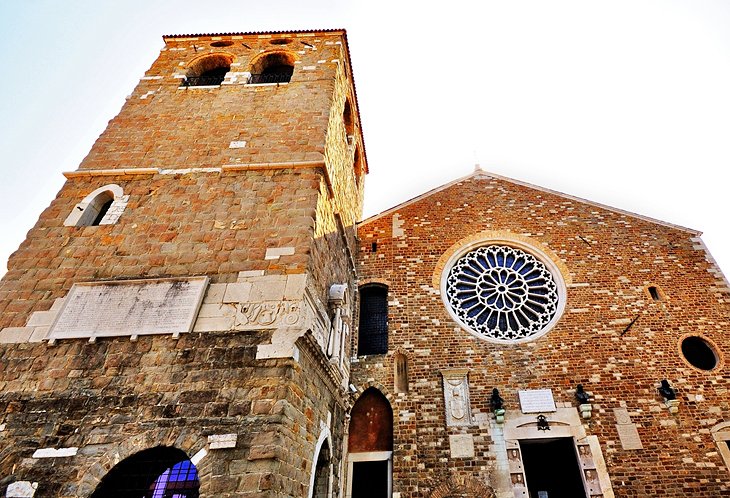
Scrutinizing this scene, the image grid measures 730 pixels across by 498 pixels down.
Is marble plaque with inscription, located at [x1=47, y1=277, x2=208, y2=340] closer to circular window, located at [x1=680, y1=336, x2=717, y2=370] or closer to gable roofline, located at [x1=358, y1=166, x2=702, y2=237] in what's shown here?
gable roofline, located at [x1=358, y1=166, x2=702, y2=237]

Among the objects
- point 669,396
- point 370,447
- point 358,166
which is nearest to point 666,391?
point 669,396

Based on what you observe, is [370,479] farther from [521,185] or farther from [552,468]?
[521,185]

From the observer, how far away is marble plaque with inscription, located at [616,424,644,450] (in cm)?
806

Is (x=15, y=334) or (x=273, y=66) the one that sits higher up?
(x=273, y=66)

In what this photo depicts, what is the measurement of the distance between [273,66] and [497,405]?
978cm

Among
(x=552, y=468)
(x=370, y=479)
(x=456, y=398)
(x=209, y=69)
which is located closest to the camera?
(x=370, y=479)

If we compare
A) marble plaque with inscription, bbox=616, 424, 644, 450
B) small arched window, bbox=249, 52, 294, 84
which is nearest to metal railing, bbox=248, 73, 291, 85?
small arched window, bbox=249, 52, 294, 84

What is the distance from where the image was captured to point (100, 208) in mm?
7637

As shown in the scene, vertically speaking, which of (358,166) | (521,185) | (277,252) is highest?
(358,166)

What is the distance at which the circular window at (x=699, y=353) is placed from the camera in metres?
9.10

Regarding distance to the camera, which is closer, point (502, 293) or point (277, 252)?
point (277, 252)

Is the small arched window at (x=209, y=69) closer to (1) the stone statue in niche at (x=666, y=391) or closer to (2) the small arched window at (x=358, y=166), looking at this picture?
(2) the small arched window at (x=358, y=166)

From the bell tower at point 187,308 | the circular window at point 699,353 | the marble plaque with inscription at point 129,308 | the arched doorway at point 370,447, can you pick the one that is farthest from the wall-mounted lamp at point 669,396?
the marble plaque with inscription at point 129,308

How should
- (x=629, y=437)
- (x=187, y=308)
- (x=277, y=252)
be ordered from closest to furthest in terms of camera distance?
(x=187, y=308)
(x=277, y=252)
(x=629, y=437)
